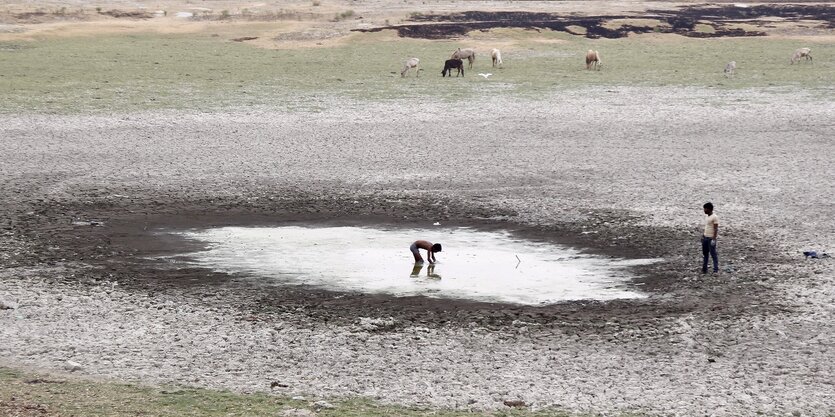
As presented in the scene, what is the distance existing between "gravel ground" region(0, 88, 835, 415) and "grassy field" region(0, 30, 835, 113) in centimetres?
311

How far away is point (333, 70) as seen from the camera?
47.9 metres

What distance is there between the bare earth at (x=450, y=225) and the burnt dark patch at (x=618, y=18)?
77.4ft

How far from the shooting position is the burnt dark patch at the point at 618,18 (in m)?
62.4

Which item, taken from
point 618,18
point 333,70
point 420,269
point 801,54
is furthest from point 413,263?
point 618,18

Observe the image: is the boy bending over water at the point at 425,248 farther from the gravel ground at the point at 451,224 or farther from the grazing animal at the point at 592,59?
the grazing animal at the point at 592,59

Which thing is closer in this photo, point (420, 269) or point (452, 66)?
point (420, 269)

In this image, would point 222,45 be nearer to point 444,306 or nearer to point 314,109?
point 314,109

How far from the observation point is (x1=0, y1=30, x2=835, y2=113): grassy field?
40094 mm

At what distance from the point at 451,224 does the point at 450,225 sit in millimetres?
98

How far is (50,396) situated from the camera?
13.4 metres

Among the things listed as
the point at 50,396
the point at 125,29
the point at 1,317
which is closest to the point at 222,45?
the point at 125,29

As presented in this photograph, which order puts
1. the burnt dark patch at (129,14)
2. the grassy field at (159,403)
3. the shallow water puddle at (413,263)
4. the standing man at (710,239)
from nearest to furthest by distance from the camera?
the grassy field at (159,403) < the shallow water puddle at (413,263) < the standing man at (710,239) < the burnt dark patch at (129,14)

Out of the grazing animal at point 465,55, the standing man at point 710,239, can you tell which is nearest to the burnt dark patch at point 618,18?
the grazing animal at point 465,55

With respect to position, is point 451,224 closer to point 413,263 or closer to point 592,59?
point 413,263
